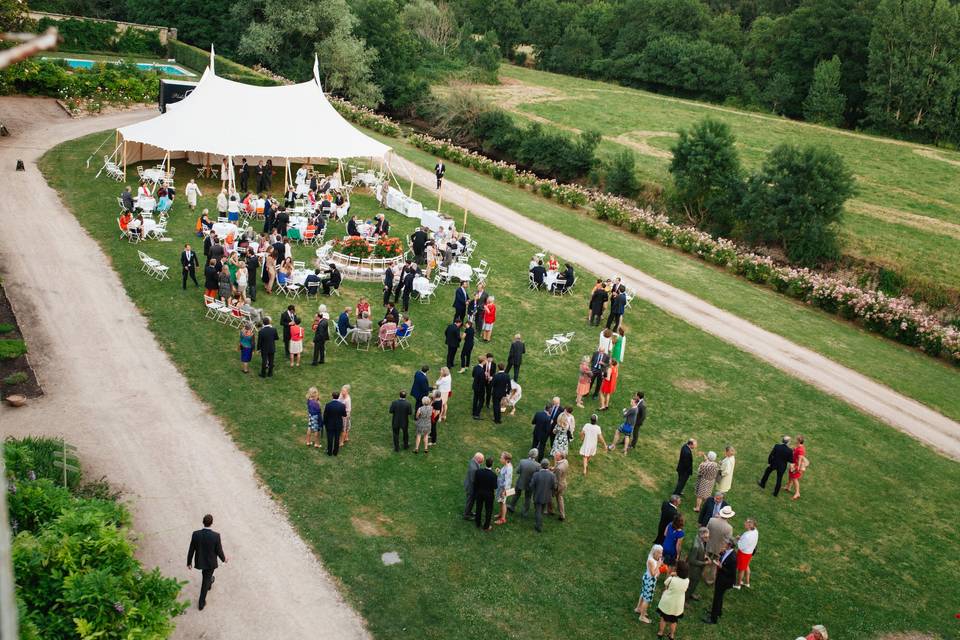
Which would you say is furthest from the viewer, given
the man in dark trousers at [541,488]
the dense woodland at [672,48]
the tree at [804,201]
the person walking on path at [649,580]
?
the dense woodland at [672,48]

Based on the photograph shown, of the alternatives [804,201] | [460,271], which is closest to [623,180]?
[804,201]

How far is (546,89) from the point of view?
7000 cm

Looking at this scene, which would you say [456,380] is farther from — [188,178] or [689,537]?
[188,178]

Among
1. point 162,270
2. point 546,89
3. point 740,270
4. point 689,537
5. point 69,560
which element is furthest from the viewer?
point 546,89

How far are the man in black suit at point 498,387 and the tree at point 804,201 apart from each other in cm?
2025

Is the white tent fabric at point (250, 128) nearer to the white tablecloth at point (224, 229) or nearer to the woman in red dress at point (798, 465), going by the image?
the white tablecloth at point (224, 229)

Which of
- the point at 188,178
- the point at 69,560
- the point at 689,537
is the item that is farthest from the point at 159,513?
the point at 188,178

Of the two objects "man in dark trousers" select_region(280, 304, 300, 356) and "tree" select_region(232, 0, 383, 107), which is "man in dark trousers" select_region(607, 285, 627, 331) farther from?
"tree" select_region(232, 0, 383, 107)

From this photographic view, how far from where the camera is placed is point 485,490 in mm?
11430

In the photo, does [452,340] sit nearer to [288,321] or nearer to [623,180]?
[288,321]

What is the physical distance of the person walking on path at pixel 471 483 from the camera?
11.5 metres

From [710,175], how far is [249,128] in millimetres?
20050

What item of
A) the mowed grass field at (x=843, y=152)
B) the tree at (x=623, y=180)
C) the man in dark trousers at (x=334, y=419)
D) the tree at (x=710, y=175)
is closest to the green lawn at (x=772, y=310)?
the tree at (x=710, y=175)

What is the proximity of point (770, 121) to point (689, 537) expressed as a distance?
56.3m
